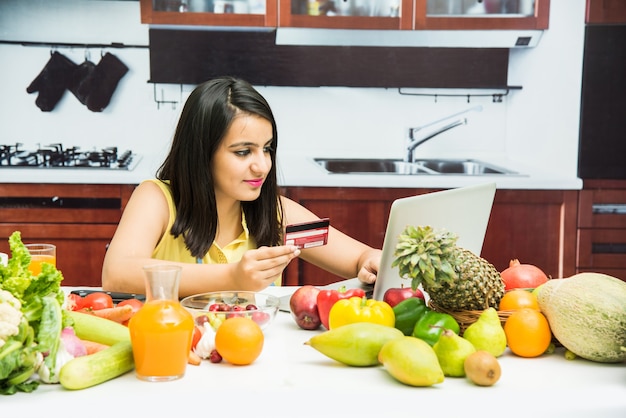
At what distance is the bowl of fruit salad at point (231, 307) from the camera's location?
142 cm

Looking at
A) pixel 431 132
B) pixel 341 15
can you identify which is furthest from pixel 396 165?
pixel 341 15

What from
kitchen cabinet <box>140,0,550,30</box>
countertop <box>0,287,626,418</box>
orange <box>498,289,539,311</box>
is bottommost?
countertop <box>0,287,626,418</box>

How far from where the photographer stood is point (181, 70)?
3820mm

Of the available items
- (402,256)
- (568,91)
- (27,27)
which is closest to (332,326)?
(402,256)

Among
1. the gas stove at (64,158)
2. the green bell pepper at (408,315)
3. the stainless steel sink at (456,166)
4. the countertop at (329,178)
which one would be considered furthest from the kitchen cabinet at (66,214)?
the green bell pepper at (408,315)

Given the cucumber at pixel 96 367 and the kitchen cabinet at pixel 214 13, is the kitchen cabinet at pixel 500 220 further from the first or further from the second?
the cucumber at pixel 96 367

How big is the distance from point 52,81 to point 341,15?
1452 millimetres

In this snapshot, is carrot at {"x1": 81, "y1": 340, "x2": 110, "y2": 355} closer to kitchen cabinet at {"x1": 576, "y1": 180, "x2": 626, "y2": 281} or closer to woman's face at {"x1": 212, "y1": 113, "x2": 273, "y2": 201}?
woman's face at {"x1": 212, "y1": 113, "x2": 273, "y2": 201}

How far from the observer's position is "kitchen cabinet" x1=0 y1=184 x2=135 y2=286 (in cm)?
331

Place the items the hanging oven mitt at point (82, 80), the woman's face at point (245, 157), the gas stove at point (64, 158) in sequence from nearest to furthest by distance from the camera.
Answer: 1. the woman's face at point (245, 157)
2. the gas stove at point (64, 158)
3. the hanging oven mitt at point (82, 80)

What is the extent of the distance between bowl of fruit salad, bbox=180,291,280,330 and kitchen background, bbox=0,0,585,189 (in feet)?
6.93

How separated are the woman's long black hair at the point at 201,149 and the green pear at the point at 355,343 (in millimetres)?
769

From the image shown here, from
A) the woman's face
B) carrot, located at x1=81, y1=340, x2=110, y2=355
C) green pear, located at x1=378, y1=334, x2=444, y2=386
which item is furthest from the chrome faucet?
carrot, located at x1=81, y1=340, x2=110, y2=355

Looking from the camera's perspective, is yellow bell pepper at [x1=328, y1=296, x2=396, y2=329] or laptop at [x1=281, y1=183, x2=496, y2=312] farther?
laptop at [x1=281, y1=183, x2=496, y2=312]
